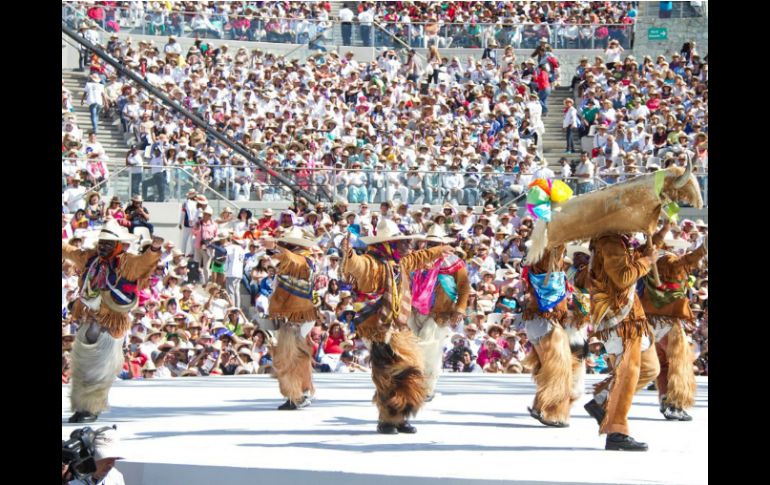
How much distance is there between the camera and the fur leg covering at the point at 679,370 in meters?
12.1

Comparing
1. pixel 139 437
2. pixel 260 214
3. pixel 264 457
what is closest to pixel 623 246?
pixel 264 457

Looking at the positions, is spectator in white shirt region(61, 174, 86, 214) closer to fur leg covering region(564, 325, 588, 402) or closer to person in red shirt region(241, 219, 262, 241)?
person in red shirt region(241, 219, 262, 241)

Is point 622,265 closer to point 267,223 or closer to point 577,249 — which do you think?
point 577,249

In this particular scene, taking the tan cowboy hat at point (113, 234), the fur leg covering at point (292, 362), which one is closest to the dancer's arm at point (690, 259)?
the fur leg covering at point (292, 362)

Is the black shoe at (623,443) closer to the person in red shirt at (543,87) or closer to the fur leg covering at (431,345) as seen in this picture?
the fur leg covering at (431,345)

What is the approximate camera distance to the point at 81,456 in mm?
8422

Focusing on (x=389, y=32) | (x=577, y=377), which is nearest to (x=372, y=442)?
(x=577, y=377)

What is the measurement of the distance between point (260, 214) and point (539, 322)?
35.4 ft

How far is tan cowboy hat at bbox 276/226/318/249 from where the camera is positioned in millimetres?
13086

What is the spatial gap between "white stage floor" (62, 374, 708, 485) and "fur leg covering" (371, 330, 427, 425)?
0.87 ft

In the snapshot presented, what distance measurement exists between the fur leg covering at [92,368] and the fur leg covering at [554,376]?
378 centimetres

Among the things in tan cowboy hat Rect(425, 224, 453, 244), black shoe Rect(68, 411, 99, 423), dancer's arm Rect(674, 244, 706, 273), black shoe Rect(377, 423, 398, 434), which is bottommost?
black shoe Rect(68, 411, 99, 423)

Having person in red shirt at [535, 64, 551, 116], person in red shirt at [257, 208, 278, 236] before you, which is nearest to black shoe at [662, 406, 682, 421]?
person in red shirt at [257, 208, 278, 236]

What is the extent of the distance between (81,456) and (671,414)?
5943mm
